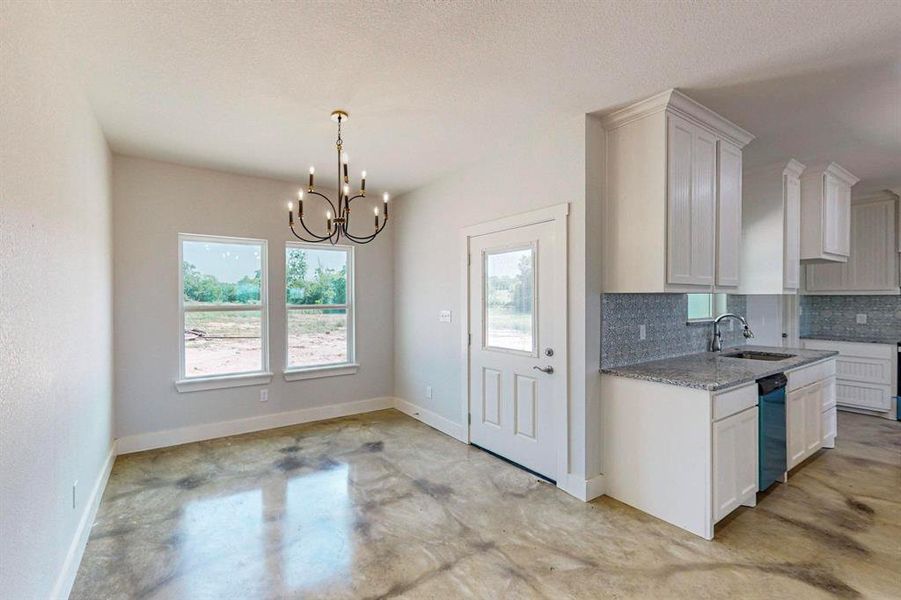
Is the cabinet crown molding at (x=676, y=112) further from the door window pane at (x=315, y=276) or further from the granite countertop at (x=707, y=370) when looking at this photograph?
the door window pane at (x=315, y=276)

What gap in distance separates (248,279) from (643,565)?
4.21 metres

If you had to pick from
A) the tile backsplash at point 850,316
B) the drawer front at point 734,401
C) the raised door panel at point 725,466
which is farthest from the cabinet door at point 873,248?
the raised door panel at point 725,466

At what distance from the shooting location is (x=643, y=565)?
2289mm

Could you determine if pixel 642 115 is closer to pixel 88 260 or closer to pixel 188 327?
pixel 88 260

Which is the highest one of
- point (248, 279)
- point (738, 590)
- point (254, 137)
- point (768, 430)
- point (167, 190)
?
point (254, 137)

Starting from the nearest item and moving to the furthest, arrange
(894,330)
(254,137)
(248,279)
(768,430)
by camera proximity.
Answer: (768,430) → (254,137) → (248,279) → (894,330)

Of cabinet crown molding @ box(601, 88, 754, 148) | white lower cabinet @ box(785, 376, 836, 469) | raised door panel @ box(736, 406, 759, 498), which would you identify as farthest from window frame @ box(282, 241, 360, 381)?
white lower cabinet @ box(785, 376, 836, 469)

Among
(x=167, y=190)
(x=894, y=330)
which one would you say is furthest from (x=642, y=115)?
(x=894, y=330)

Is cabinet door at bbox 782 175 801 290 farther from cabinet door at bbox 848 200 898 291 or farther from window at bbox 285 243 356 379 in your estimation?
window at bbox 285 243 356 379

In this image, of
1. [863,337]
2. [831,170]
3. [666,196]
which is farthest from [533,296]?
[863,337]

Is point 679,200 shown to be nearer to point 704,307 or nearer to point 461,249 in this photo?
point 704,307

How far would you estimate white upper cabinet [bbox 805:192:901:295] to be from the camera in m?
5.24

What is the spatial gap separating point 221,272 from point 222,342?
72 cm

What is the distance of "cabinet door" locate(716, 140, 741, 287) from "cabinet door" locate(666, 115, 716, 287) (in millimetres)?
96
